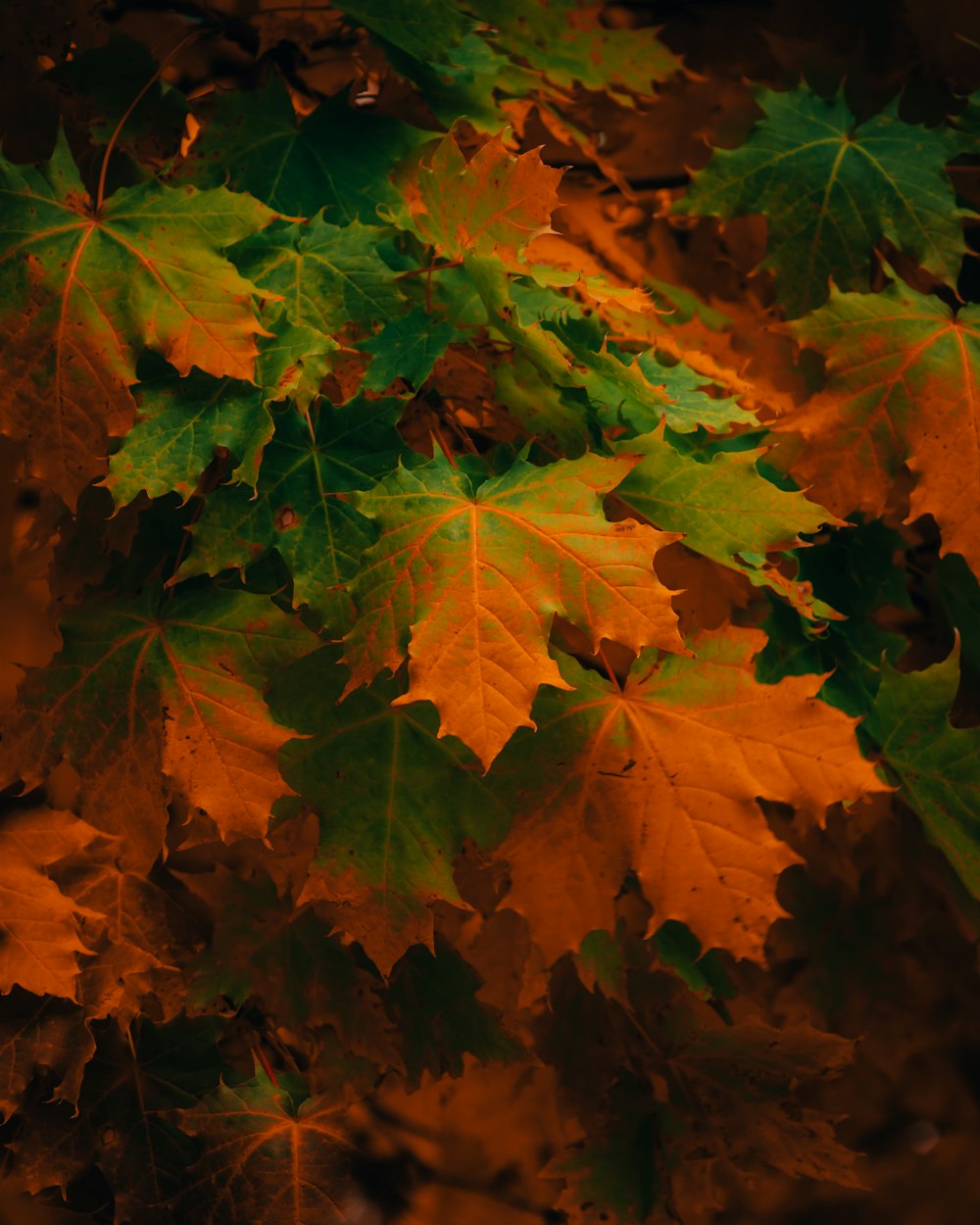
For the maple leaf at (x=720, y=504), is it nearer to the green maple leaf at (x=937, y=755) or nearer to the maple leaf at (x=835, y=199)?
the green maple leaf at (x=937, y=755)

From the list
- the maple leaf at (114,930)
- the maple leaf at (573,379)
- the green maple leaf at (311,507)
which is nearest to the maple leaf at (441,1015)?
the maple leaf at (114,930)

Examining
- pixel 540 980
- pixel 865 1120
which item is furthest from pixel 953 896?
pixel 865 1120

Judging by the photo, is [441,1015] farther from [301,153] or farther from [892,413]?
[301,153]

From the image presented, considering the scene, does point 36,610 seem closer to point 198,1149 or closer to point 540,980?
point 198,1149

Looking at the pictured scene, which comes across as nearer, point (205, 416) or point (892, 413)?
point (205, 416)

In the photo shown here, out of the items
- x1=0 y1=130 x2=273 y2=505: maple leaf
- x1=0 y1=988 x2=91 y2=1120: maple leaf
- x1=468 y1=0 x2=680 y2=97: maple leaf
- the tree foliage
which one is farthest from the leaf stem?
x1=0 y1=988 x2=91 y2=1120: maple leaf

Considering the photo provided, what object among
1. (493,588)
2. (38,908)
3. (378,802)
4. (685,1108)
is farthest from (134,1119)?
(493,588)
